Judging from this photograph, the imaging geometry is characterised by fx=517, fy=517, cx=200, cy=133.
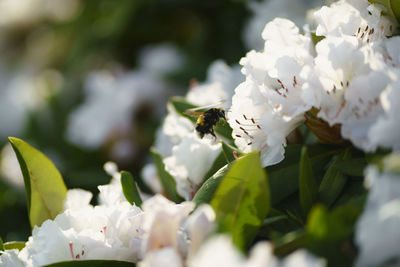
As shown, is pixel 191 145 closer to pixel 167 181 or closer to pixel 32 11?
pixel 167 181

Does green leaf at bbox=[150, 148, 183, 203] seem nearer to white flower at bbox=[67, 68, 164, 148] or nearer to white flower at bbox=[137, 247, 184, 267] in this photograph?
white flower at bbox=[137, 247, 184, 267]

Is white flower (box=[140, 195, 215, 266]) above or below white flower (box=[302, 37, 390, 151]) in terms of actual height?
below

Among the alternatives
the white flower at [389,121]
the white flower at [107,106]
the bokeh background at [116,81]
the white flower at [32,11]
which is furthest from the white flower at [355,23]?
the white flower at [32,11]

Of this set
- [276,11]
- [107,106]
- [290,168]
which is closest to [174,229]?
[290,168]

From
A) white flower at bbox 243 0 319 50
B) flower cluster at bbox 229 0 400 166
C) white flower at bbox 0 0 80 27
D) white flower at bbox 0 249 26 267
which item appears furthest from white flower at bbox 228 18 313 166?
white flower at bbox 0 0 80 27

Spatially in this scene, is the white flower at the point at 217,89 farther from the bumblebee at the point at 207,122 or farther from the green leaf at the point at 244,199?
the green leaf at the point at 244,199

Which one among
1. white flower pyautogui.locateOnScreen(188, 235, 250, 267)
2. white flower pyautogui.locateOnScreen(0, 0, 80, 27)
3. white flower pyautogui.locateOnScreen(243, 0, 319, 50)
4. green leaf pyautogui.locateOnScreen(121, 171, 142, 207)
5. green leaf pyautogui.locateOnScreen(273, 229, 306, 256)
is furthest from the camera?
white flower pyautogui.locateOnScreen(0, 0, 80, 27)

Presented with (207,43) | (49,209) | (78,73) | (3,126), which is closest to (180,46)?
(207,43)
